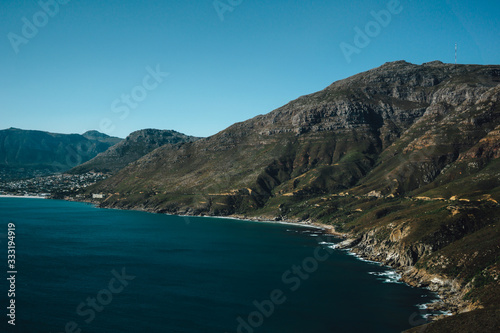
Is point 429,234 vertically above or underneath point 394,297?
above

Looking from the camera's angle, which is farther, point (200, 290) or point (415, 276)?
point (415, 276)

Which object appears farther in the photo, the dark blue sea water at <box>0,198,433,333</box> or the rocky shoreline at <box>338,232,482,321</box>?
the rocky shoreline at <box>338,232,482,321</box>

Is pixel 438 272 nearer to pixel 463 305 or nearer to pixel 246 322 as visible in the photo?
pixel 463 305

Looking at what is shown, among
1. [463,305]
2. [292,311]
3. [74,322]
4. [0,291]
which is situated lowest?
[463,305]

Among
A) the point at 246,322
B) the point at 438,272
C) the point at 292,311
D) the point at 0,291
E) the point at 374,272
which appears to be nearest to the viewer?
the point at 246,322

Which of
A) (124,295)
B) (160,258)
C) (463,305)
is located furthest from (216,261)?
(463,305)

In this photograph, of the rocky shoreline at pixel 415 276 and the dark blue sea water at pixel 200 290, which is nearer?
the dark blue sea water at pixel 200 290

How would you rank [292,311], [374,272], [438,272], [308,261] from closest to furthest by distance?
[292,311], [438,272], [374,272], [308,261]

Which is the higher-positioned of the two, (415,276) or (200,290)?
(200,290)
